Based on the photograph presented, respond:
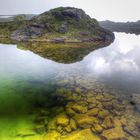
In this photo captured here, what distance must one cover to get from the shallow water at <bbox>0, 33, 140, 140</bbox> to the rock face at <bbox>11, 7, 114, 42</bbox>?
33943 millimetres

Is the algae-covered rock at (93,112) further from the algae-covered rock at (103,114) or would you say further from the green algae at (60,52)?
the green algae at (60,52)

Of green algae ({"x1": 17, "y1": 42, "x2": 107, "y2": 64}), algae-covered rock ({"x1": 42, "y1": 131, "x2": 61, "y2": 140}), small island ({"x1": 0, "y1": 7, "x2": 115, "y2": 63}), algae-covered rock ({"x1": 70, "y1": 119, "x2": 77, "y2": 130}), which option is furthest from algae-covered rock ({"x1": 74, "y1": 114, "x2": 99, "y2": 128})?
small island ({"x1": 0, "y1": 7, "x2": 115, "y2": 63})

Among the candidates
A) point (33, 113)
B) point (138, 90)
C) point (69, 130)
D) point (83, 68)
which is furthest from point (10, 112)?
point (83, 68)

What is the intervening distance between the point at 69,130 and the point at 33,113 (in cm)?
283

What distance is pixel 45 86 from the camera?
1806cm

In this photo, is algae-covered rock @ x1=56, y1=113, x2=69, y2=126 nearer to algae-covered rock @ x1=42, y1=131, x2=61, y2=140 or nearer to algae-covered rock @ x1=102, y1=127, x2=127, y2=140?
algae-covered rock @ x1=42, y1=131, x2=61, y2=140

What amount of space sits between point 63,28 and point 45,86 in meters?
50.6

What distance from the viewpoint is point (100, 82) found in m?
20.5

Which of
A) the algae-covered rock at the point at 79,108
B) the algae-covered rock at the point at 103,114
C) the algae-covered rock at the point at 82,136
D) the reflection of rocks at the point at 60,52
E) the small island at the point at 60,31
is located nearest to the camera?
the algae-covered rock at the point at 82,136

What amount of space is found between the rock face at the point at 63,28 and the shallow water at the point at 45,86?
33943 mm

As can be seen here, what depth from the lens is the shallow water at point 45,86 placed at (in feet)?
39.0

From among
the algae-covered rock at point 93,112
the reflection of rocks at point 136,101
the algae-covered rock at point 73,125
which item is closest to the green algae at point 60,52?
the reflection of rocks at point 136,101

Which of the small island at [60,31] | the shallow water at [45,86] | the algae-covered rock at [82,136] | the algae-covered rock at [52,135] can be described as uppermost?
the algae-covered rock at [52,135]

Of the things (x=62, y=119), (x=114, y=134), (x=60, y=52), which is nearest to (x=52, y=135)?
(x=62, y=119)
